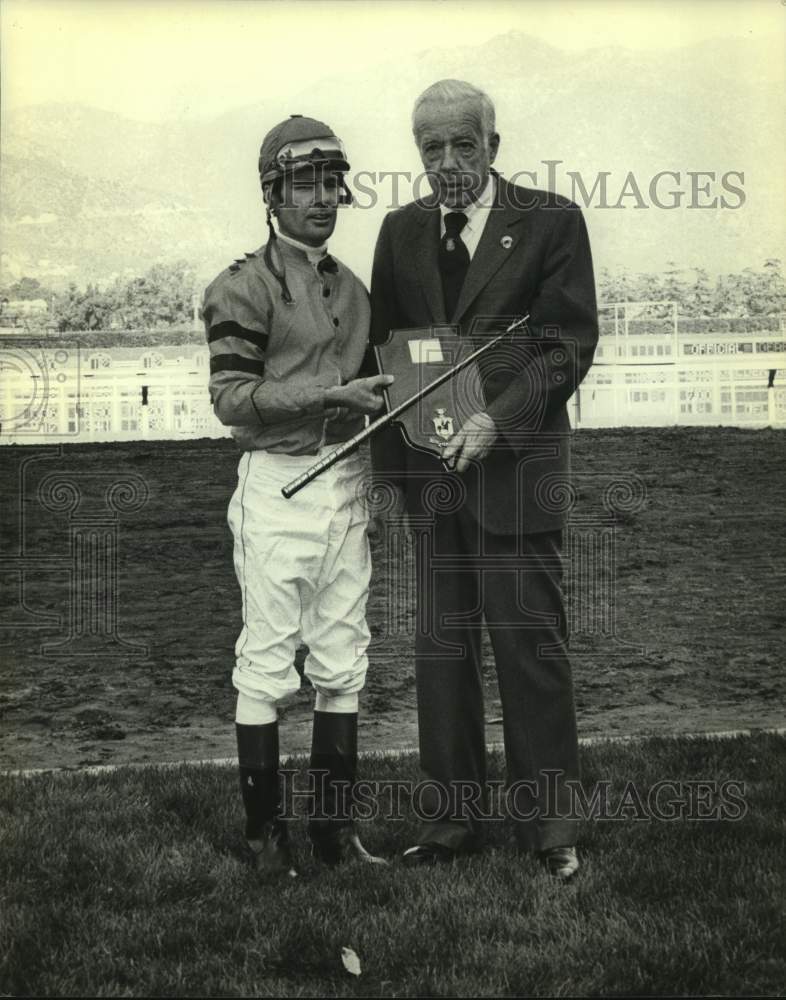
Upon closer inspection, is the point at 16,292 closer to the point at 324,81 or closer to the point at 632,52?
the point at 324,81

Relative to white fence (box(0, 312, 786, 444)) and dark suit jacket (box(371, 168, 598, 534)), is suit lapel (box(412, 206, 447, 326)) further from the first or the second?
white fence (box(0, 312, 786, 444))

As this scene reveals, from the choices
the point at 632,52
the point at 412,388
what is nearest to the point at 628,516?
the point at 632,52

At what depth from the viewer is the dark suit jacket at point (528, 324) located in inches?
132

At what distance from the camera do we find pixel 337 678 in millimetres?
3383

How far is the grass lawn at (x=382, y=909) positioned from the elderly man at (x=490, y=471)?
0.24m

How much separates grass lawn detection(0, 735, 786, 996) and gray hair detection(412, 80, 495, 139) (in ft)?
6.60

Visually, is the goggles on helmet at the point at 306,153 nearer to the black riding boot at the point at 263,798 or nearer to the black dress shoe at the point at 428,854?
the black riding boot at the point at 263,798

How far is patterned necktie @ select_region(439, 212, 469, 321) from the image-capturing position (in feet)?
11.3

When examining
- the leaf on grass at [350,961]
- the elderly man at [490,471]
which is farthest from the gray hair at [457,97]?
the leaf on grass at [350,961]

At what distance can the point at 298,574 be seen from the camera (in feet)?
10.8

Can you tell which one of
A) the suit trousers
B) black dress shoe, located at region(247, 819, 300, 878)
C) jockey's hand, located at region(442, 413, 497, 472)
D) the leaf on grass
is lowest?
the leaf on grass

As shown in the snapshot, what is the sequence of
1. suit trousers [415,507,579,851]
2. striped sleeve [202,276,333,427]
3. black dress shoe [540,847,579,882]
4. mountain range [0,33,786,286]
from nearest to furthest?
striped sleeve [202,276,333,427]
black dress shoe [540,847,579,882]
suit trousers [415,507,579,851]
mountain range [0,33,786,286]

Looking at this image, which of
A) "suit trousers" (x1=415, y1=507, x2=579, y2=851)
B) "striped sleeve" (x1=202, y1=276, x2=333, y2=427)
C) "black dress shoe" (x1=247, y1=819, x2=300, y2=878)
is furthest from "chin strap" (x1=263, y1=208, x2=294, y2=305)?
"black dress shoe" (x1=247, y1=819, x2=300, y2=878)

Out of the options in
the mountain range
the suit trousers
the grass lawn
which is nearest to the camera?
the grass lawn
